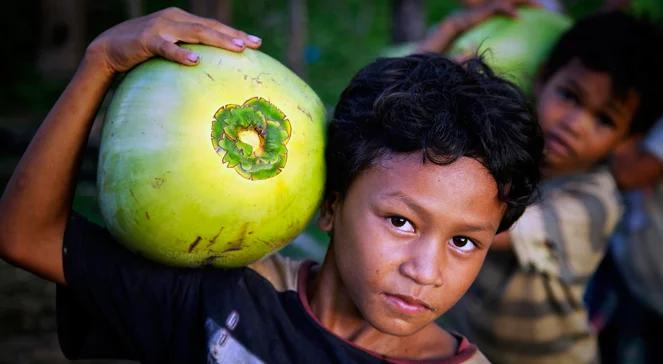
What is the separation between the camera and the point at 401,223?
153 centimetres

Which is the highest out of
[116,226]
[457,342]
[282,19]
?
[116,226]

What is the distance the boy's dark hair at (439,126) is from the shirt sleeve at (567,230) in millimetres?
769

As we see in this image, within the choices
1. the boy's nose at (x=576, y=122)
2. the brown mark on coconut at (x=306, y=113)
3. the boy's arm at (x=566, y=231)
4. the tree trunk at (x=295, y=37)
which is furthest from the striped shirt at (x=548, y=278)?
the tree trunk at (x=295, y=37)

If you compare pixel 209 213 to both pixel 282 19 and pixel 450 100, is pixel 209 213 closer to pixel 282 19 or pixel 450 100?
pixel 450 100

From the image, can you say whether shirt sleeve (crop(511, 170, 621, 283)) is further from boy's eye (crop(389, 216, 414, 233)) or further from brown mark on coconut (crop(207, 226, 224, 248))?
brown mark on coconut (crop(207, 226, 224, 248))

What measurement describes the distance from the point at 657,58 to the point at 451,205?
159cm

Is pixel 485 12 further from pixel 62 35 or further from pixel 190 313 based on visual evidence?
pixel 62 35

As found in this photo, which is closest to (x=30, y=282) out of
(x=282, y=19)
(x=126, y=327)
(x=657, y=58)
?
(x=126, y=327)

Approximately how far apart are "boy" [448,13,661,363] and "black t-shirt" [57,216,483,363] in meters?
0.96

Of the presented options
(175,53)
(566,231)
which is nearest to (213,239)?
(175,53)

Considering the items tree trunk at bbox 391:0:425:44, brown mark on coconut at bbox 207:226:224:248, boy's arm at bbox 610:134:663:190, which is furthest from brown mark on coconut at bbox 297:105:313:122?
tree trunk at bbox 391:0:425:44

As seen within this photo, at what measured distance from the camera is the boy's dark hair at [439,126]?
5.01ft

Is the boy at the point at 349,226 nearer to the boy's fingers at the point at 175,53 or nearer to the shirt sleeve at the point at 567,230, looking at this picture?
the boy's fingers at the point at 175,53

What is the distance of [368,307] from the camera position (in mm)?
1553
